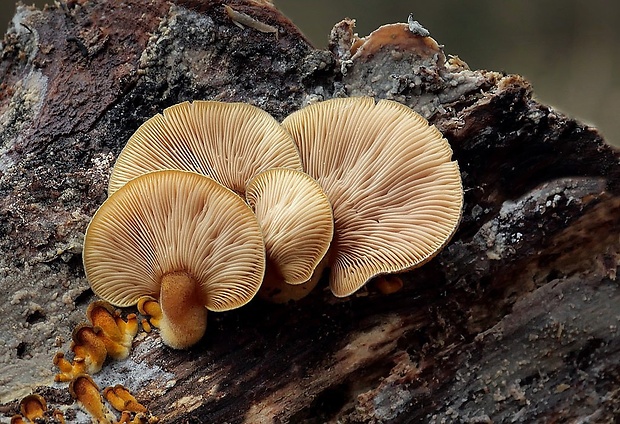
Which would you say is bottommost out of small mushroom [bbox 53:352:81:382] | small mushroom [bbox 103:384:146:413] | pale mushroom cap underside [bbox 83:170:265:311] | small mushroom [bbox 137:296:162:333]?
small mushroom [bbox 103:384:146:413]

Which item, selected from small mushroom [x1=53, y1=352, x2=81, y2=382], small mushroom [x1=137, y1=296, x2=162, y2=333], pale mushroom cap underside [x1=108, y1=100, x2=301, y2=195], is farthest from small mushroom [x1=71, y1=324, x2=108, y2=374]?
pale mushroom cap underside [x1=108, y1=100, x2=301, y2=195]

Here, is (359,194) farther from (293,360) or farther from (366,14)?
(366,14)

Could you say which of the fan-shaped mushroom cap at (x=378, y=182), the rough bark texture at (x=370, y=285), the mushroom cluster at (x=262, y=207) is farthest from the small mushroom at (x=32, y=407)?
the fan-shaped mushroom cap at (x=378, y=182)

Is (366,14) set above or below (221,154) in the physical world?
above

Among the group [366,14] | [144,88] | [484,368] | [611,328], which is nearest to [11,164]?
[144,88]

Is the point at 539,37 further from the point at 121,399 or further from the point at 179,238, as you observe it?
the point at 121,399

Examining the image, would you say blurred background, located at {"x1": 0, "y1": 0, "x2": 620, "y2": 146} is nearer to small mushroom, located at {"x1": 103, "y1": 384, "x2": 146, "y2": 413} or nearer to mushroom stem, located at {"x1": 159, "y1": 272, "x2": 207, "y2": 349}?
mushroom stem, located at {"x1": 159, "y1": 272, "x2": 207, "y2": 349}

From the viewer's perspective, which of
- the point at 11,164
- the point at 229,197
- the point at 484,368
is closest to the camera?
the point at 229,197
